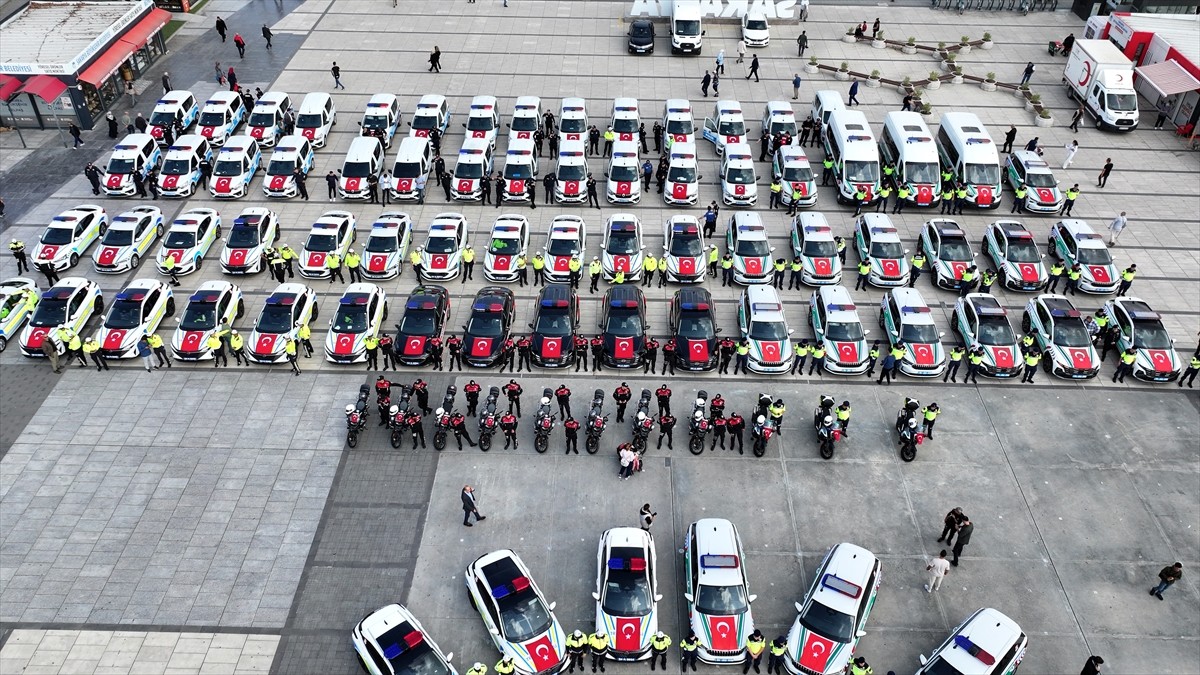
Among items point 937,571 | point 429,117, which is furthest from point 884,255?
point 429,117

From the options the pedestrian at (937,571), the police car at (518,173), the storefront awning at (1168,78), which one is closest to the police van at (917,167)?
the storefront awning at (1168,78)

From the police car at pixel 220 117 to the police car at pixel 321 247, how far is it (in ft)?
33.4

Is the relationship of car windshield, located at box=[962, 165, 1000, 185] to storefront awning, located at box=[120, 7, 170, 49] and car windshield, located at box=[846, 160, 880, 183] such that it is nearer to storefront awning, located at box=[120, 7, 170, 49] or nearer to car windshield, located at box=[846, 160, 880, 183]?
car windshield, located at box=[846, 160, 880, 183]

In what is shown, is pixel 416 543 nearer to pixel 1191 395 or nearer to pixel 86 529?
pixel 86 529

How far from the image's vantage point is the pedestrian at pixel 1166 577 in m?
18.5

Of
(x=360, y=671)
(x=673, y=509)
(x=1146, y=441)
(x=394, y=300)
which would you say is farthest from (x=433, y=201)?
(x=1146, y=441)

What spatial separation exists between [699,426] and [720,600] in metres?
5.43

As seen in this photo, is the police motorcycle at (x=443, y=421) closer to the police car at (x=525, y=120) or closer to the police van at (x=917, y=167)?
the police car at (x=525, y=120)

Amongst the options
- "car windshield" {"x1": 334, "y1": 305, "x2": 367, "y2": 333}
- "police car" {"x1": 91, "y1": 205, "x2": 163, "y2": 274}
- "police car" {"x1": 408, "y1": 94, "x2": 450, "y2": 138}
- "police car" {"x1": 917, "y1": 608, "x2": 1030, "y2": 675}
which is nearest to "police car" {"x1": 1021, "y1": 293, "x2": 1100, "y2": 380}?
"police car" {"x1": 917, "y1": 608, "x2": 1030, "y2": 675}

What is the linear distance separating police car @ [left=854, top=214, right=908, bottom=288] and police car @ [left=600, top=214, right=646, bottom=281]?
7526mm

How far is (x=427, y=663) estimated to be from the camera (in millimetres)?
16516

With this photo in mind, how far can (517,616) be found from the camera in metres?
17.3

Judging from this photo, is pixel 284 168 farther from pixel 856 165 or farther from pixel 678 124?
pixel 856 165

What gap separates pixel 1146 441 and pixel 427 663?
1955 centimetres
